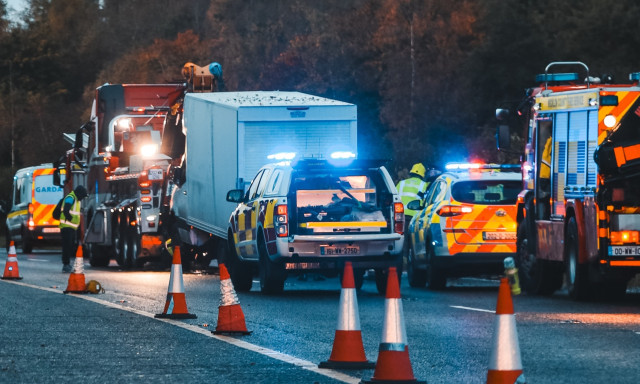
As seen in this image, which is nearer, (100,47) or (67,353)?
(67,353)

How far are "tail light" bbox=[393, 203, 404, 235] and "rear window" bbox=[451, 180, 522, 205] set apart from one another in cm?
171

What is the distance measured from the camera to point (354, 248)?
2011cm

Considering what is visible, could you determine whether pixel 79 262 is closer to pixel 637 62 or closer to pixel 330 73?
pixel 637 62

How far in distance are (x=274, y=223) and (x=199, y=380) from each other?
959cm

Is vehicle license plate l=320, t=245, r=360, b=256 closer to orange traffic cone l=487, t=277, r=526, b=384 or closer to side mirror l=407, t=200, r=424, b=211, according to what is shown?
side mirror l=407, t=200, r=424, b=211

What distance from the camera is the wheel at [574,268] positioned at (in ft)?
61.5

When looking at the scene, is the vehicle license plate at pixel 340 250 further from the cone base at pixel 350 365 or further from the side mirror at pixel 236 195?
the cone base at pixel 350 365

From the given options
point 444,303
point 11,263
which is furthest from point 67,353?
point 11,263

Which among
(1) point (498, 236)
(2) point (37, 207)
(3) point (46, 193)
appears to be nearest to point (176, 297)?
(1) point (498, 236)

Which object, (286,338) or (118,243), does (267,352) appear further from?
(118,243)

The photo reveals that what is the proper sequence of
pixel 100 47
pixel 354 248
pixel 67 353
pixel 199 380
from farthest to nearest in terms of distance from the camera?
pixel 100 47
pixel 354 248
pixel 67 353
pixel 199 380

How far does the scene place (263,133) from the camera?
25.1 metres

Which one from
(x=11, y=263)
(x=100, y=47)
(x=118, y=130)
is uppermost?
(x=100, y=47)

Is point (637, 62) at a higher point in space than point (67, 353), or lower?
higher
